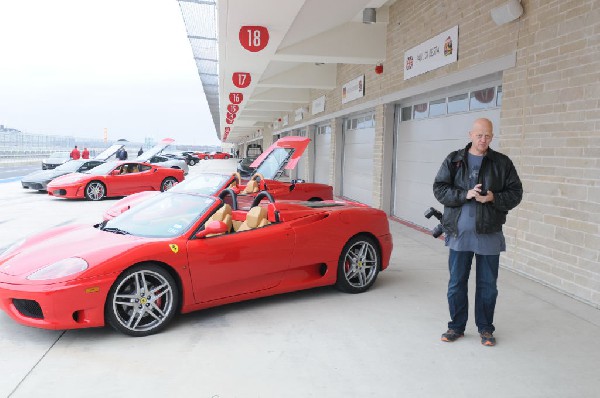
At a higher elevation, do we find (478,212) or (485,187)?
(485,187)

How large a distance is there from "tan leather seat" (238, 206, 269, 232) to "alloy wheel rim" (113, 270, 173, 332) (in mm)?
907

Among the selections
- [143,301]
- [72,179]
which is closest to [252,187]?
[143,301]

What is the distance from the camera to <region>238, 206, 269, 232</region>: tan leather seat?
4520 millimetres

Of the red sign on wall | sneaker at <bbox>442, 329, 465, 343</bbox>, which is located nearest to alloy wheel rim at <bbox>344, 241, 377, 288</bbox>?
sneaker at <bbox>442, 329, 465, 343</bbox>

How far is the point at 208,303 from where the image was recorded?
4.15 m

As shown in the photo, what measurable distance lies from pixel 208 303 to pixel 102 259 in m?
0.95

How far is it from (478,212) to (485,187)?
0.62 feet

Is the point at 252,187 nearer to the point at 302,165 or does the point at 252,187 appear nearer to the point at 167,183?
the point at 167,183

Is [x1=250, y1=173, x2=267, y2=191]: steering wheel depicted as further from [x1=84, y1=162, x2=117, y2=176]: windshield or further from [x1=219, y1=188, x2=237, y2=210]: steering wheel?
[x1=84, y1=162, x2=117, y2=176]: windshield

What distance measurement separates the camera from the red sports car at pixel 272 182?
7746 mm

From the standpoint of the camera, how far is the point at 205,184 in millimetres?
7609

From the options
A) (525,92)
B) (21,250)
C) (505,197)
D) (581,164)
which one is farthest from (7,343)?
(525,92)

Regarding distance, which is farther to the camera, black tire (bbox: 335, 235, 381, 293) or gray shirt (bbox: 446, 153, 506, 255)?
black tire (bbox: 335, 235, 381, 293)

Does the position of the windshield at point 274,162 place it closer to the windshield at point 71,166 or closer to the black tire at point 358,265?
the black tire at point 358,265
